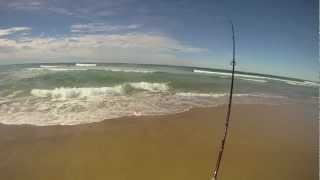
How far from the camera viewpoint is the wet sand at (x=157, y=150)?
3461 millimetres

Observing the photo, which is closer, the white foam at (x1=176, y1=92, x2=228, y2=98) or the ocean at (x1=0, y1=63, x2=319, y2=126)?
the ocean at (x1=0, y1=63, x2=319, y2=126)

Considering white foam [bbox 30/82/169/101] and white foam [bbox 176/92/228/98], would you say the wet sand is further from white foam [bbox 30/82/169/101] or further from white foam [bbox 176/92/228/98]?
white foam [bbox 176/92/228/98]

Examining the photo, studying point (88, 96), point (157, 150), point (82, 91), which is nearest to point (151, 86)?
point (82, 91)

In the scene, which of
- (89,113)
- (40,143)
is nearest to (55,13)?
(89,113)

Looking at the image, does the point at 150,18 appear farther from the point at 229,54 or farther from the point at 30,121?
the point at 30,121

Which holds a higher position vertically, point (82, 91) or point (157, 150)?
point (82, 91)

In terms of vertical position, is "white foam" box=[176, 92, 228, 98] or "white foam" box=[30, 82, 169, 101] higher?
"white foam" box=[30, 82, 169, 101]

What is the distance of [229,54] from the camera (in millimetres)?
7160

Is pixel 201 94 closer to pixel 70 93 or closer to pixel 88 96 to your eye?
pixel 88 96

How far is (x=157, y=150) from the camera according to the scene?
3.97m

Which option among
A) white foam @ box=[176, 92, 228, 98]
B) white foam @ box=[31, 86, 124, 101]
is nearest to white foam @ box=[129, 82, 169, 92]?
white foam @ box=[176, 92, 228, 98]

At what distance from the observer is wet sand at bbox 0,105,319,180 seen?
3.46 metres

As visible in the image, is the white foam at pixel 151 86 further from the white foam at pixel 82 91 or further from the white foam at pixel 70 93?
the white foam at pixel 70 93

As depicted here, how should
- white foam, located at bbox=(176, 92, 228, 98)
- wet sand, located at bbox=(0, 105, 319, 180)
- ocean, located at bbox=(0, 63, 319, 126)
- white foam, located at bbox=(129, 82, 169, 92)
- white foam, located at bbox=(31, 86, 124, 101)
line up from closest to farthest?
wet sand, located at bbox=(0, 105, 319, 180) → ocean, located at bbox=(0, 63, 319, 126) → white foam, located at bbox=(31, 86, 124, 101) → white foam, located at bbox=(176, 92, 228, 98) → white foam, located at bbox=(129, 82, 169, 92)
